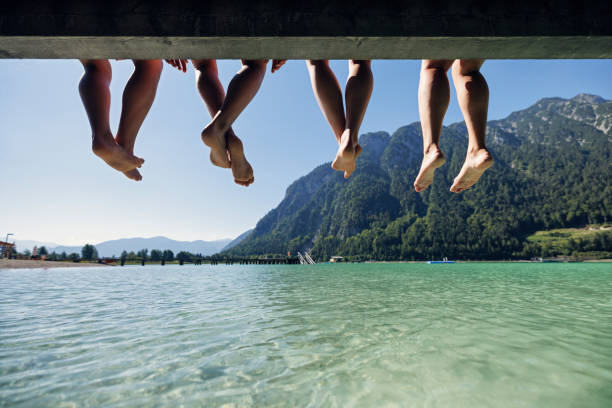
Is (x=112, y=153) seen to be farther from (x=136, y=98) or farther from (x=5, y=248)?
(x=5, y=248)

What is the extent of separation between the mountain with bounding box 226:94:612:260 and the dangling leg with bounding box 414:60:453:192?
11405cm

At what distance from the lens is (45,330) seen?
3844 mm

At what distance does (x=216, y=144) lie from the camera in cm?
183

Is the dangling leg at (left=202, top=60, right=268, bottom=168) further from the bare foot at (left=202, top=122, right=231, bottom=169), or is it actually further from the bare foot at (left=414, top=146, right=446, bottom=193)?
the bare foot at (left=414, top=146, right=446, bottom=193)

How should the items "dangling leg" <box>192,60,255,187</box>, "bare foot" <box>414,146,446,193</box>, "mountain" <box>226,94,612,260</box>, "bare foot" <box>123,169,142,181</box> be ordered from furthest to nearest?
"mountain" <box>226,94,612,260</box>
"bare foot" <box>123,169,142,181</box>
"dangling leg" <box>192,60,255,187</box>
"bare foot" <box>414,146,446,193</box>

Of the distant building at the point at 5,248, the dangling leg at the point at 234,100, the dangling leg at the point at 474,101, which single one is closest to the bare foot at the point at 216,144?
the dangling leg at the point at 234,100

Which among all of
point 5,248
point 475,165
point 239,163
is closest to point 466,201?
point 475,165

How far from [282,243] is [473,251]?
96.0 m

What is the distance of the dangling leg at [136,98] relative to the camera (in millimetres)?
1876

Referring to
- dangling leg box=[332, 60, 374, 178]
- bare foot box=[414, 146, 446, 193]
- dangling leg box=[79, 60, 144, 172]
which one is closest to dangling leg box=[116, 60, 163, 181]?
dangling leg box=[79, 60, 144, 172]

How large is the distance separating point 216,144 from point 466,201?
14535 cm

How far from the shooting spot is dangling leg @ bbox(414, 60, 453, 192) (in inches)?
71.9
